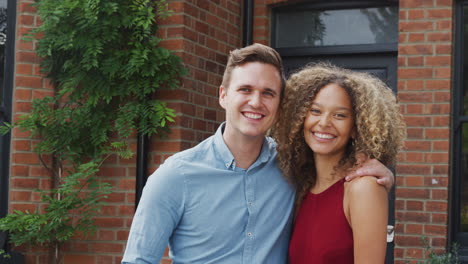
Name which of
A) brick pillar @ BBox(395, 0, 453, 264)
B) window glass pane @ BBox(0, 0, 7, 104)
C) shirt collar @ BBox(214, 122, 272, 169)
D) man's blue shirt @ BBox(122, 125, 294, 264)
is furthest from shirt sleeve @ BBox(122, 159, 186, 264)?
brick pillar @ BBox(395, 0, 453, 264)

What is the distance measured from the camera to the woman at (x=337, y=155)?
272 cm

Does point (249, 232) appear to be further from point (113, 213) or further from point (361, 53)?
point (361, 53)

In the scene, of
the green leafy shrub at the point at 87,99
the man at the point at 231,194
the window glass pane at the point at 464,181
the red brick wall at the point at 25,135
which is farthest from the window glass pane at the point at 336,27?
the man at the point at 231,194

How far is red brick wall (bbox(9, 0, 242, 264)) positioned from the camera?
4926 millimetres

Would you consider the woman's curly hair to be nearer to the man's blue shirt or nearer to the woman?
the woman

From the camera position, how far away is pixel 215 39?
562 centimetres

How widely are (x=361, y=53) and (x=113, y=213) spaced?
2461mm

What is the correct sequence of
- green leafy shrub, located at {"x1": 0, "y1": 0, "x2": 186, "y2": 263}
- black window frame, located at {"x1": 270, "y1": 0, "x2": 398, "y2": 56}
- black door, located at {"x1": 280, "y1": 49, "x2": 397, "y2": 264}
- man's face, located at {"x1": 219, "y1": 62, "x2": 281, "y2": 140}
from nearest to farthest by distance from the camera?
man's face, located at {"x1": 219, "y1": 62, "x2": 281, "y2": 140}, green leafy shrub, located at {"x1": 0, "y1": 0, "x2": 186, "y2": 263}, black door, located at {"x1": 280, "y1": 49, "x2": 397, "y2": 264}, black window frame, located at {"x1": 270, "y1": 0, "x2": 398, "y2": 56}

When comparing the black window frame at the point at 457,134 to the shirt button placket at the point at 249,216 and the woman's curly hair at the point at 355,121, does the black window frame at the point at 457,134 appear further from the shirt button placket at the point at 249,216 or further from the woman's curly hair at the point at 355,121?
the shirt button placket at the point at 249,216

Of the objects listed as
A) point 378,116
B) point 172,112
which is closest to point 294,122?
point 378,116

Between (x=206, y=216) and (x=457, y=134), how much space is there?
3064 mm

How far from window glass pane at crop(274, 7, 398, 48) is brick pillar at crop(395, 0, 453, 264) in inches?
21.7

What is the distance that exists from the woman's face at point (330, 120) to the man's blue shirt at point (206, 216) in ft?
1.03

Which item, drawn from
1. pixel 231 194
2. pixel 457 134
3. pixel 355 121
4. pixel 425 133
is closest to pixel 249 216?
pixel 231 194
